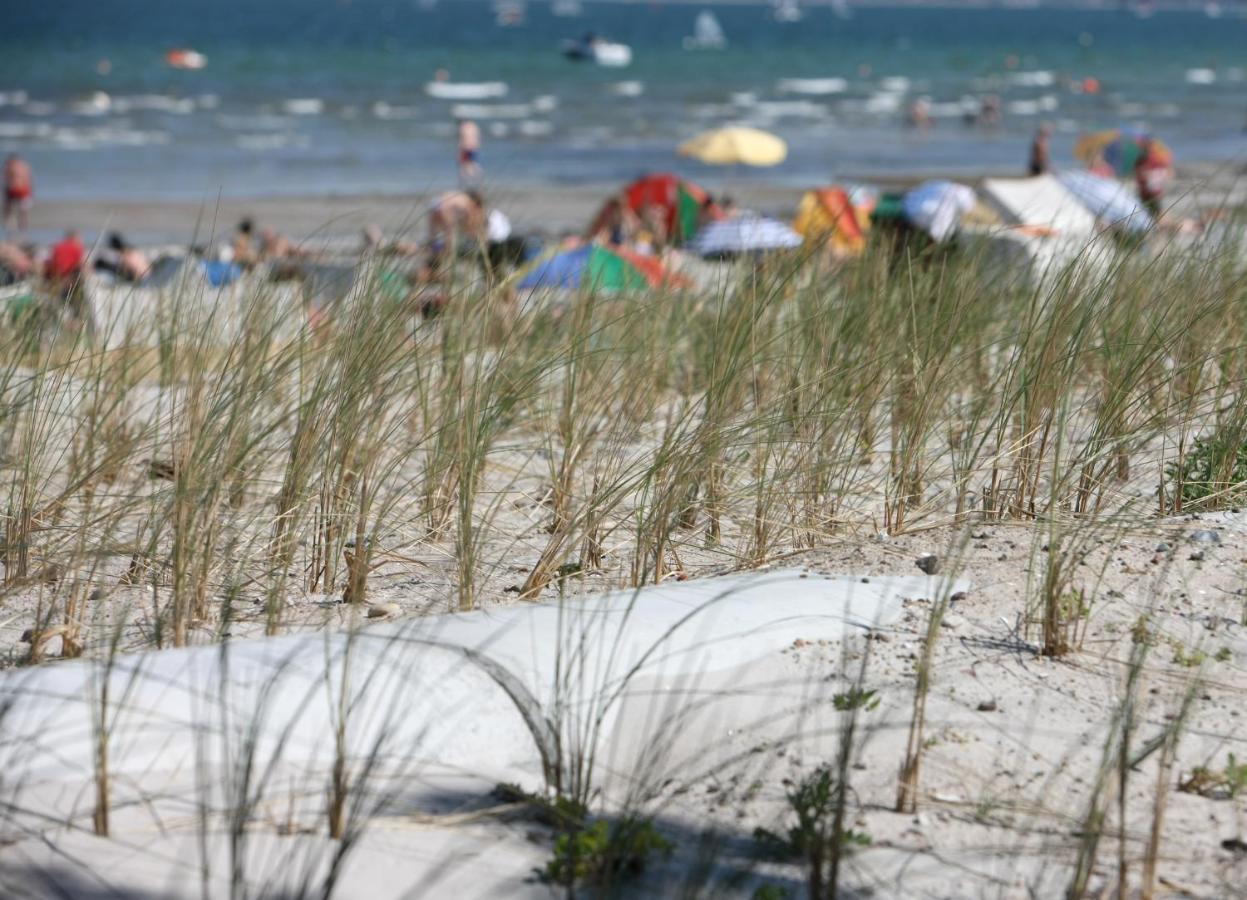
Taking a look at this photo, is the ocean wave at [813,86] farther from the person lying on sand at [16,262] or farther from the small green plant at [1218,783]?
the small green plant at [1218,783]

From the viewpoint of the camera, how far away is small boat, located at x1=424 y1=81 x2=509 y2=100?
132 ft

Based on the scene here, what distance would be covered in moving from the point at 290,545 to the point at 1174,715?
65.9 inches

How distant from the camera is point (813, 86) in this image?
153 feet

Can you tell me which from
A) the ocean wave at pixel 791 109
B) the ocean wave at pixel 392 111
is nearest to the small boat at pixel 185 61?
→ the ocean wave at pixel 392 111

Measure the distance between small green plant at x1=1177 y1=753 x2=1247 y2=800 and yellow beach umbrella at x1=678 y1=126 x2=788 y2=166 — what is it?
1622 cm

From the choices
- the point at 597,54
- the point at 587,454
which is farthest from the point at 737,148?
the point at 597,54

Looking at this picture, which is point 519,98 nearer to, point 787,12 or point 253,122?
point 253,122

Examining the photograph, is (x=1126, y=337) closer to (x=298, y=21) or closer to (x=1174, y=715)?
(x=1174, y=715)

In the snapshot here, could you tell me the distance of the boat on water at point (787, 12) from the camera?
10138cm

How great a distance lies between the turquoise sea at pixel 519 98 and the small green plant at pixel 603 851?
12.8 feet

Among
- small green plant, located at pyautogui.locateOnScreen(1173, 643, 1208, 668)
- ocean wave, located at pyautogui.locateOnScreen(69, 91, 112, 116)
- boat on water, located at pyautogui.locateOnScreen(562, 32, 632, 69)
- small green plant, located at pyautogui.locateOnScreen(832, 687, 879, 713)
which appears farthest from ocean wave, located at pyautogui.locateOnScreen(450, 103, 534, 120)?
small green plant, located at pyautogui.locateOnScreen(832, 687, 879, 713)

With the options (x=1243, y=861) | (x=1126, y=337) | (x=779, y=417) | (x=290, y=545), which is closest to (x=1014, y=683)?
(x=1243, y=861)

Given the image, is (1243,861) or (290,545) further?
(290,545)

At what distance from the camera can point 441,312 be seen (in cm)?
356
